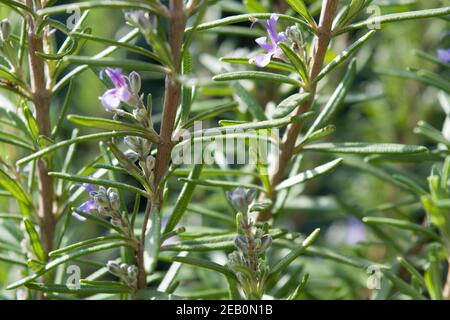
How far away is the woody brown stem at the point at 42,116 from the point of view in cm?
119

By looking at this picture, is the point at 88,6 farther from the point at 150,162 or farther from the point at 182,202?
the point at 182,202

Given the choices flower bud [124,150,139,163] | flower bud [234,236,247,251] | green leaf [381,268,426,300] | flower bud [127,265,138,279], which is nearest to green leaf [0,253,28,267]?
flower bud [127,265,138,279]

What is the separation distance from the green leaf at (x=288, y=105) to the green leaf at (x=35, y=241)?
1.72ft

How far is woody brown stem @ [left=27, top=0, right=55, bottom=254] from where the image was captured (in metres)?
1.19

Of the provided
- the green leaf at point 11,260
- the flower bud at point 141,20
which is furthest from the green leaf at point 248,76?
the green leaf at point 11,260

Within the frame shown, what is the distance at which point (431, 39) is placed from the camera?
232 centimetres

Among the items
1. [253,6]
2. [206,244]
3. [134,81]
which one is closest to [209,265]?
[206,244]

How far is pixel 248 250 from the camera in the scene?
1.08 m

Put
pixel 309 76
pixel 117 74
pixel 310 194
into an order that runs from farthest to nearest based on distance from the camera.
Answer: pixel 310 194 → pixel 309 76 → pixel 117 74

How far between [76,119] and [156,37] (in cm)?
18

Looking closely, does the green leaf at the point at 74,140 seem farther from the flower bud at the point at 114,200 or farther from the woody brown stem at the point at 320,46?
the woody brown stem at the point at 320,46
